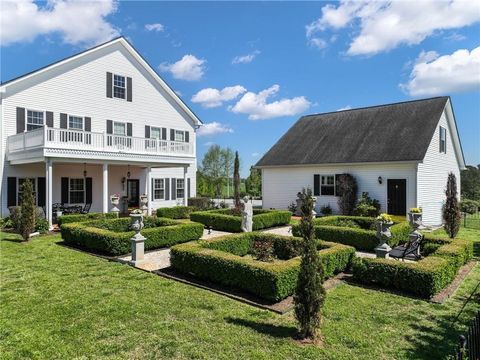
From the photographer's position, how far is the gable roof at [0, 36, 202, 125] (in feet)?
54.4

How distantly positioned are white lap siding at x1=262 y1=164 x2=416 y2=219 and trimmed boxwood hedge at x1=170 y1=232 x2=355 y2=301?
11010mm

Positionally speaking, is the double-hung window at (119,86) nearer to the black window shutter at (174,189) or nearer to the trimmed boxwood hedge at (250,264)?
the black window shutter at (174,189)

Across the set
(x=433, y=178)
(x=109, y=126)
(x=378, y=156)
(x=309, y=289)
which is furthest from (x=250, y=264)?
(x=433, y=178)

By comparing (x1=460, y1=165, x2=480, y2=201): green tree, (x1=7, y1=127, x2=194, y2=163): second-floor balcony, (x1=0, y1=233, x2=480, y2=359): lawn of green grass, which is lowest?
(x1=0, y1=233, x2=480, y2=359): lawn of green grass

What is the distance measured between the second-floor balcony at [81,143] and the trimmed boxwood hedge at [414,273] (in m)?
13.1

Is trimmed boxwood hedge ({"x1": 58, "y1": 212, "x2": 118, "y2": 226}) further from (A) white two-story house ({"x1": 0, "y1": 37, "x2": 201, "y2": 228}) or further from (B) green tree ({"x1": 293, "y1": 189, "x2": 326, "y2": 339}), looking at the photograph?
(B) green tree ({"x1": 293, "y1": 189, "x2": 326, "y2": 339})

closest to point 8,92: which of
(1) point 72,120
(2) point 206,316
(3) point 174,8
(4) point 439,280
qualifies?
(1) point 72,120

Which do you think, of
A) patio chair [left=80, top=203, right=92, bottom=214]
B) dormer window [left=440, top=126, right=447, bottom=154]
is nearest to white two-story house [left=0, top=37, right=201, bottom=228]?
patio chair [left=80, top=203, right=92, bottom=214]

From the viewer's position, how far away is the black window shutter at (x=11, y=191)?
1677cm

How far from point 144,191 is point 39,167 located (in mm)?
6712

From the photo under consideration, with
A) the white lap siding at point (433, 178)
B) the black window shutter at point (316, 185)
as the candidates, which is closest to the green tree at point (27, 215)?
the black window shutter at point (316, 185)

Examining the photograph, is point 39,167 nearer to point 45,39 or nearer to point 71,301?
point 45,39

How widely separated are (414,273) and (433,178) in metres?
14.7

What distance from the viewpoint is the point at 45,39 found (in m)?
18.2
